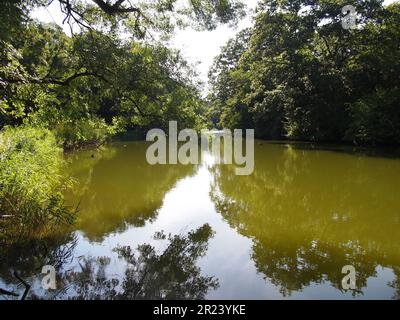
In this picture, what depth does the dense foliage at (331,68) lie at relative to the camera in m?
22.7

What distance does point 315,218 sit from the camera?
26.4 ft

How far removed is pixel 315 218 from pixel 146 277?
4318 millimetres

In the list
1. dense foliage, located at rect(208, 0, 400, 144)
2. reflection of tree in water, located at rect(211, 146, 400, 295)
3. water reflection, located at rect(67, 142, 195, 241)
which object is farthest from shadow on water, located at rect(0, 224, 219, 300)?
dense foliage, located at rect(208, 0, 400, 144)

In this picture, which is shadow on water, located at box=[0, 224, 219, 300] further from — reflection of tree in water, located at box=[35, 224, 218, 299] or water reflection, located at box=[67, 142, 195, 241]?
water reflection, located at box=[67, 142, 195, 241]

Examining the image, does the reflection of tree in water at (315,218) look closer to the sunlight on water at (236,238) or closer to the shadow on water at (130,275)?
the sunlight on water at (236,238)

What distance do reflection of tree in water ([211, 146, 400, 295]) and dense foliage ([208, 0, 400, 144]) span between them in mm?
8832

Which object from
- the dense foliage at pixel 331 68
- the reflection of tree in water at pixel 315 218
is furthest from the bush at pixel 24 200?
the dense foliage at pixel 331 68

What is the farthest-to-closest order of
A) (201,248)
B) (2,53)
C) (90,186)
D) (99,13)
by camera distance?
(90,186)
(99,13)
(2,53)
(201,248)

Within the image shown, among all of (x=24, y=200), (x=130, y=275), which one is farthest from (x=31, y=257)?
(x=130, y=275)

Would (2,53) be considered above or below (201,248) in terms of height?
above

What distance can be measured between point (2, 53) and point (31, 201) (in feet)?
9.45

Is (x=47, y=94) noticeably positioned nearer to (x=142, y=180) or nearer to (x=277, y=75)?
(x=142, y=180)

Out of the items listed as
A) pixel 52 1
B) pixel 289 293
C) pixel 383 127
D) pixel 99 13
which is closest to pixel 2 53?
pixel 52 1

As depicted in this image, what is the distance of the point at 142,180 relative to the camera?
1364 cm
